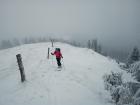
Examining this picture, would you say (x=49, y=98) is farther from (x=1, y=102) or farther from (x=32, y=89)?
(x=1, y=102)

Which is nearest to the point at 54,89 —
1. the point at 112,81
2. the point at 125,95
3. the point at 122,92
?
the point at 122,92

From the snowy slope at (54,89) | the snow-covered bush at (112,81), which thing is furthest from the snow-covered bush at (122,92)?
the snowy slope at (54,89)

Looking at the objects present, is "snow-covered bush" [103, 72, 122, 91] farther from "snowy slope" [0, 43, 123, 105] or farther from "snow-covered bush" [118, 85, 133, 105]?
"snow-covered bush" [118, 85, 133, 105]

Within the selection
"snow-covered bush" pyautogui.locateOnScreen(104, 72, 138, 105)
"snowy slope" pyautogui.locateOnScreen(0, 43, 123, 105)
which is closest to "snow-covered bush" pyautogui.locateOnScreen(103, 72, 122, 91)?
"snow-covered bush" pyautogui.locateOnScreen(104, 72, 138, 105)

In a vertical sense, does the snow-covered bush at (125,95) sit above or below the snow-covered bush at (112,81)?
above

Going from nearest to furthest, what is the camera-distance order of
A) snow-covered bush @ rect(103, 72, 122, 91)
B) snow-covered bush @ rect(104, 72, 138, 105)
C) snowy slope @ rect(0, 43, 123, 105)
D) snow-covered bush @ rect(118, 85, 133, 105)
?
snow-covered bush @ rect(118, 85, 133, 105) → snow-covered bush @ rect(104, 72, 138, 105) → snowy slope @ rect(0, 43, 123, 105) → snow-covered bush @ rect(103, 72, 122, 91)

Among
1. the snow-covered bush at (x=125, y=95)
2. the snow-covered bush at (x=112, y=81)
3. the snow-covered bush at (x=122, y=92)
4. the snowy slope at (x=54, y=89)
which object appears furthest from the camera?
the snow-covered bush at (x=112, y=81)

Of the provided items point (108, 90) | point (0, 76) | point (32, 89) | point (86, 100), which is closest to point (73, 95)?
point (86, 100)

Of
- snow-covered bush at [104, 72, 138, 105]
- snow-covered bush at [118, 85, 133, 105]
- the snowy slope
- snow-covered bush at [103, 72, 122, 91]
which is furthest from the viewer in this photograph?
snow-covered bush at [103, 72, 122, 91]

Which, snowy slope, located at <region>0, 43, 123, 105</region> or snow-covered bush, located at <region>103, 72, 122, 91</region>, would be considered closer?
snowy slope, located at <region>0, 43, 123, 105</region>

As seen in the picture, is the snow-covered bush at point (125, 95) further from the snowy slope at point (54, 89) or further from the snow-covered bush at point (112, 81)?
the snow-covered bush at point (112, 81)

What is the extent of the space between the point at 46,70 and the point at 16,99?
5.26 meters

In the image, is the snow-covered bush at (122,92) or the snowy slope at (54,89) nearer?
the snow-covered bush at (122,92)

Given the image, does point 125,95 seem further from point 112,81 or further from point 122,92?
point 112,81
